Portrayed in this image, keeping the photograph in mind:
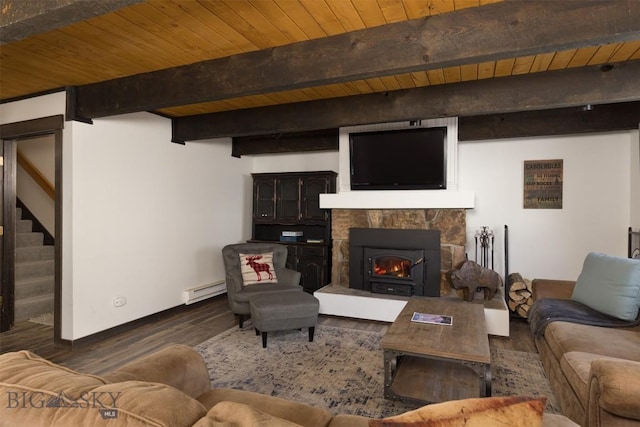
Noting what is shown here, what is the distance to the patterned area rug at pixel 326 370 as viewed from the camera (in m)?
2.36

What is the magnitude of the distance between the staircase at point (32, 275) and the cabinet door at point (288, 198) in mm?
3187

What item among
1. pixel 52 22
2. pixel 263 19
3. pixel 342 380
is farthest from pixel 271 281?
pixel 52 22

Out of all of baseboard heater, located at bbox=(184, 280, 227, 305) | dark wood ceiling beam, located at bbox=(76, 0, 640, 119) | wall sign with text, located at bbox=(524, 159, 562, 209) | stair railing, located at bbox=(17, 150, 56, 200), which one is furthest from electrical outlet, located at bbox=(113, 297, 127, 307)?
wall sign with text, located at bbox=(524, 159, 562, 209)

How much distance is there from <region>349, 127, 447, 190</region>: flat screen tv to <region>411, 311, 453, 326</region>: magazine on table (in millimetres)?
1867

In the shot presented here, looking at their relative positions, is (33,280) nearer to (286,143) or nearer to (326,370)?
(286,143)

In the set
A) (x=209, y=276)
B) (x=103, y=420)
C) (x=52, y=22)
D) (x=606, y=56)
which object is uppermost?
(x=606, y=56)

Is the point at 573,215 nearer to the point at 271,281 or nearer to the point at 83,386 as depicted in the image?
the point at 271,281

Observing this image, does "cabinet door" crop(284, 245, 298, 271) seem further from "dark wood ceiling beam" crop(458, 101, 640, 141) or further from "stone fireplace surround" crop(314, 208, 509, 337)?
"dark wood ceiling beam" crop(458, 101, 640, 141)

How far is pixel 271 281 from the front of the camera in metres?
4.12

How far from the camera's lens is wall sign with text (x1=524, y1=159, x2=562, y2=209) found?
418 cm

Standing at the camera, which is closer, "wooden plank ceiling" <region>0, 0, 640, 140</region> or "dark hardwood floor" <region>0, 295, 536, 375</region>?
"wooden plank ceiling" <region>0, 0, 640, 140</region>

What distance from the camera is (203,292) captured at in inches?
187

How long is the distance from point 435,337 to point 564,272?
9.48 ft

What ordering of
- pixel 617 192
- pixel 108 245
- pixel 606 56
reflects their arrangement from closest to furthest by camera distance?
pixel 606 56
pixel 108 245
pixel 617 192
